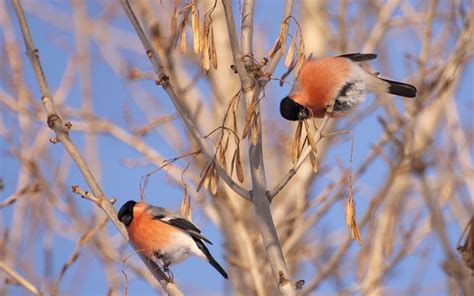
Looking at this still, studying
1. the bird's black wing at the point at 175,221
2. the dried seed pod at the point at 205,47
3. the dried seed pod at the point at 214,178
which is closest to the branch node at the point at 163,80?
the dried seed pod at the point at 205,47

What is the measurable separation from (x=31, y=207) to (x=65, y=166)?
0.41 meters

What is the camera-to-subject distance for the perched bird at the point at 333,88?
3.03 m

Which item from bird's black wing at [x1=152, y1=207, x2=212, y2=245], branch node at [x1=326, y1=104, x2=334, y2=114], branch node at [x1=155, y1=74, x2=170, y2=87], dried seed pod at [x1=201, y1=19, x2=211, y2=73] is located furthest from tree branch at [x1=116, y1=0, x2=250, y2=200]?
bird's black wing at [x1=152, y1=207, x2=212, y2=245]

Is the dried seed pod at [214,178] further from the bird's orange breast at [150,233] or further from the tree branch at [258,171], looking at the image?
the bird's orange breast at [150,233]

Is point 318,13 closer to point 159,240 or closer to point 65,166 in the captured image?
point 65,166

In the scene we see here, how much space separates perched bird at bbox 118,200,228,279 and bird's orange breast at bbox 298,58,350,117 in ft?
2.77

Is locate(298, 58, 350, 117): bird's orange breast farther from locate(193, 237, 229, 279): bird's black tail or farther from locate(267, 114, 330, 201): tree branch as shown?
locate(193, 237, 229, 279): bird's black tail

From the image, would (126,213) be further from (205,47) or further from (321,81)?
(205,47)

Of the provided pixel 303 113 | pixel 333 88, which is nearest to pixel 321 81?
pixel 333 88

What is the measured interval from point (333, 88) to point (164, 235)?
1.10m

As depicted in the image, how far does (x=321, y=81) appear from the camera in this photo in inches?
124

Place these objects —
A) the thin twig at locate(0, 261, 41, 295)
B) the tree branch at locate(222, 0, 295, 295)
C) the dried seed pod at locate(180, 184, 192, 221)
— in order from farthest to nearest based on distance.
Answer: the thin twig at locate(0, 261, 41, 295) → the dried seed pod at locate(180, 184, 192, 221) → the tree branch at locate(222, 0, 295, 295)

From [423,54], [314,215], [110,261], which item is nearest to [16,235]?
[110,261]

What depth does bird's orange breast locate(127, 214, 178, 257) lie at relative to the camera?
3.40m
